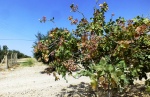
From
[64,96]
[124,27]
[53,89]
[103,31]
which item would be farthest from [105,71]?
[53,89]

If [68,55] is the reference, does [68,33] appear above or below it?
above

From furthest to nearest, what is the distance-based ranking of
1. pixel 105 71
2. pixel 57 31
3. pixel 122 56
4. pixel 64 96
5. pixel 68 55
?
pixel 64 96, pixel 57 31, pixel 68 55, pixel 122 56, pixel 105 71

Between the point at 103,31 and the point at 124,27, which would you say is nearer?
the point at 124,27

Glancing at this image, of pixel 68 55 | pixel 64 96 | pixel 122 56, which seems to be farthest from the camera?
pixel 64 96

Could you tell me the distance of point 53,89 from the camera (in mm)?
9023

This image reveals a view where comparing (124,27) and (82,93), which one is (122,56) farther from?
(82,93)

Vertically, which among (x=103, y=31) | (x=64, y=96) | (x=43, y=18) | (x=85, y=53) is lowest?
(x=64, y=96)

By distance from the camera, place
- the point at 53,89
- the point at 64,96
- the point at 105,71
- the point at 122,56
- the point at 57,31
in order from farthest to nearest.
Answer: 1. the point at 53,89
2. the point at 64,96
3. the point at 57,31
4. the point at 122,56
5. the point at 105,71

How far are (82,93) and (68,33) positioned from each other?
254 centimetres

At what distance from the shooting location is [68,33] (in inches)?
248

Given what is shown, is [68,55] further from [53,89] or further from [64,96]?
[53,89]

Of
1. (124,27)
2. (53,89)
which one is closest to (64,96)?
(53,89)

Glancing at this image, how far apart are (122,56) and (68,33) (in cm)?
176

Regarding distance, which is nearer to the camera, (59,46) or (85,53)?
(85,53)
